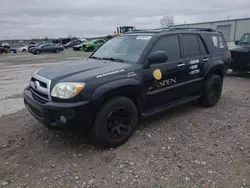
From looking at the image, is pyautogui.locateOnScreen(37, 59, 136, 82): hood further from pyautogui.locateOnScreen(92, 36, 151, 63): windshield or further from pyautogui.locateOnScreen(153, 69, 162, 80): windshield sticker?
pyautogui.locateOnScreen(153, 69, 162, 80): windshield sticker

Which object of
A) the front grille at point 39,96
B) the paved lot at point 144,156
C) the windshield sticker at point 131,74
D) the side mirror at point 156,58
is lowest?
the paved lot at point 144,156

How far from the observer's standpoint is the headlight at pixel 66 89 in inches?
121

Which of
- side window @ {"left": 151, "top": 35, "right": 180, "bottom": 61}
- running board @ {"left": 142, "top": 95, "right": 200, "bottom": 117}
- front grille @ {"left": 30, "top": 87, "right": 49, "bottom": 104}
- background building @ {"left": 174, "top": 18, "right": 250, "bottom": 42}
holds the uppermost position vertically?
background building @ {"left": 174, "top": 18, "right": 250, "bottom": 42}

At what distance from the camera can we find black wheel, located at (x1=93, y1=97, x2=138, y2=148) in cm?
327

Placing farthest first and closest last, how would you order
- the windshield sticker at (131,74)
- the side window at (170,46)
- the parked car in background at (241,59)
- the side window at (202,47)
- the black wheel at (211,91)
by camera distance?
the parked car in background at (241,59)
the black wheel at (211,91)
the side window at (202,47)
the side window at (170,46)
the windshield sticker at (131,74)

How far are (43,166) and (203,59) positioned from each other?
3.67m

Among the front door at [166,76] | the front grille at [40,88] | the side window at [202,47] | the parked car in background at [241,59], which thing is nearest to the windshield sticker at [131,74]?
the front door at [166,76]

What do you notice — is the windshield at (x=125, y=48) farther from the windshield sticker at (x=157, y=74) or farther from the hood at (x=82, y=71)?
the windshield sticker at (x=157, y=74)

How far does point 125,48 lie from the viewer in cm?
423

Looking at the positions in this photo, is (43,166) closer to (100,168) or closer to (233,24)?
(100,168)

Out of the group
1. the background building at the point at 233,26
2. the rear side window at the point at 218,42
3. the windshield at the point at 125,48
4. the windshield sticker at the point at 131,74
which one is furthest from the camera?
the background building at the point at 233,26

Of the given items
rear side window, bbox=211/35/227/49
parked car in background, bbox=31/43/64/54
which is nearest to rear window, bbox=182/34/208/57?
rear side window, bbox=211/35/227/49

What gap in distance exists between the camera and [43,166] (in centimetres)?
313

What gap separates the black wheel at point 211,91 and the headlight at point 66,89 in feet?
9.84
